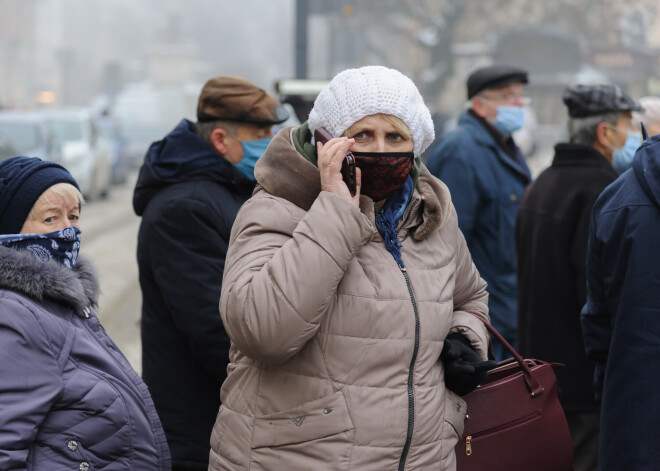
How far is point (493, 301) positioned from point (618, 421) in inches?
79.9

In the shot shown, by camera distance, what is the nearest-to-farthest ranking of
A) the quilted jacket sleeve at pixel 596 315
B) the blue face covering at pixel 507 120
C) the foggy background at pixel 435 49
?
the quilted jacket sleeve at pixel 596 315 → the blue face covering at pixel 507 120 → the foggy background at pixel 435 49

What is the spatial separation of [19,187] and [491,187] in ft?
10.4

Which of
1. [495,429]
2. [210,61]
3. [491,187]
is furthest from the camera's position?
[210,61]

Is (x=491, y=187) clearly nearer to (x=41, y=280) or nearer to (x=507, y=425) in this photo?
(x=507, y=425)

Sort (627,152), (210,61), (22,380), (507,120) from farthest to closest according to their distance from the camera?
1. (210,61)
2. (507,120)
3. (627,152)
4. (22,380)

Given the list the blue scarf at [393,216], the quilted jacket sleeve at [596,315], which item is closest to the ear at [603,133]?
the quilted jacket sleeve at [596,315]

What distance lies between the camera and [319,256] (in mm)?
2506

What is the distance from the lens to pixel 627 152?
16.1ft

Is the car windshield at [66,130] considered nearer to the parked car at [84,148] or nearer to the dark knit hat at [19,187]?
the parked car at [84,148]

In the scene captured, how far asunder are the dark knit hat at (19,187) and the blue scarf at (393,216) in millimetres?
868

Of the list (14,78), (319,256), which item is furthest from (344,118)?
(14,78)

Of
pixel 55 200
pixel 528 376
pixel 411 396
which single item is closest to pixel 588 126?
pixel 528 376

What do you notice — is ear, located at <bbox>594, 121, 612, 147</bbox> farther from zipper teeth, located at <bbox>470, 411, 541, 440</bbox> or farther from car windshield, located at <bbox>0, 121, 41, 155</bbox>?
car windshield, located at <bbox>0, 121, 41, 155</bbox>

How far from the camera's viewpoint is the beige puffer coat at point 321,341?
250 centimetres
